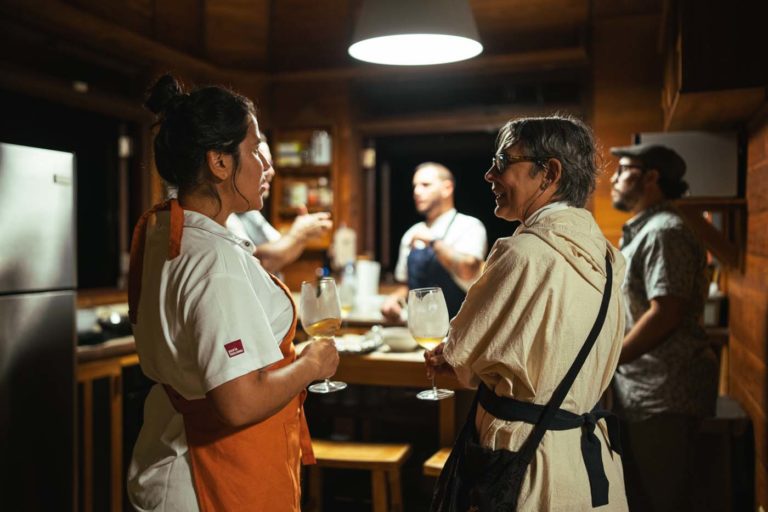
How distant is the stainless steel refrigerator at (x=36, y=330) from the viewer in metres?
2.43

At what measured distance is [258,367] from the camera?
4.20 feet

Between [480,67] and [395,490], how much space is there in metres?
3.68

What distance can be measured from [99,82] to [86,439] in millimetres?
2617

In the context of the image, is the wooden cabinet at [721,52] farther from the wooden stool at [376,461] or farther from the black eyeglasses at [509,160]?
the wooden stool at [376,461]

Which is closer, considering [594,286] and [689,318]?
[594,286]

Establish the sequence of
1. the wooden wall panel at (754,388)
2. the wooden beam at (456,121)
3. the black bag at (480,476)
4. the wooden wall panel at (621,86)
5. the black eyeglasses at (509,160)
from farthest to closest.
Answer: the wooden beam at (456,121) → the wooden wall panel at (621,86) → the wooden wall panel at (754,388) → the black eyeglasses at (509,160) → the black bag at (480,476)

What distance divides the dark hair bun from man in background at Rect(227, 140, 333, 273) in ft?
5.60

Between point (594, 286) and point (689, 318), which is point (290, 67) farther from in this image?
point (594, 286)

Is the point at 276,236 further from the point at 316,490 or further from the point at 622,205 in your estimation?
the point at 622,205

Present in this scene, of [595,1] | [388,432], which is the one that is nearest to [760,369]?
[388,432]

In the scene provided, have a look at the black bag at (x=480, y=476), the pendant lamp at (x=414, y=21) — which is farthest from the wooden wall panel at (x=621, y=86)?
the black bag at (x=480, y=476)

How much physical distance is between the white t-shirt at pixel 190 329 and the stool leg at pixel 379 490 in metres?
1.30

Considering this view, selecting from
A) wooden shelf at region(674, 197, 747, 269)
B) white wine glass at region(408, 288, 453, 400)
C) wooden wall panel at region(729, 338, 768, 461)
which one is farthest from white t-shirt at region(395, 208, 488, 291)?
white wine glass at region(408, 288, 453, 400)

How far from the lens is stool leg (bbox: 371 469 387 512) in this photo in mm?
2631
